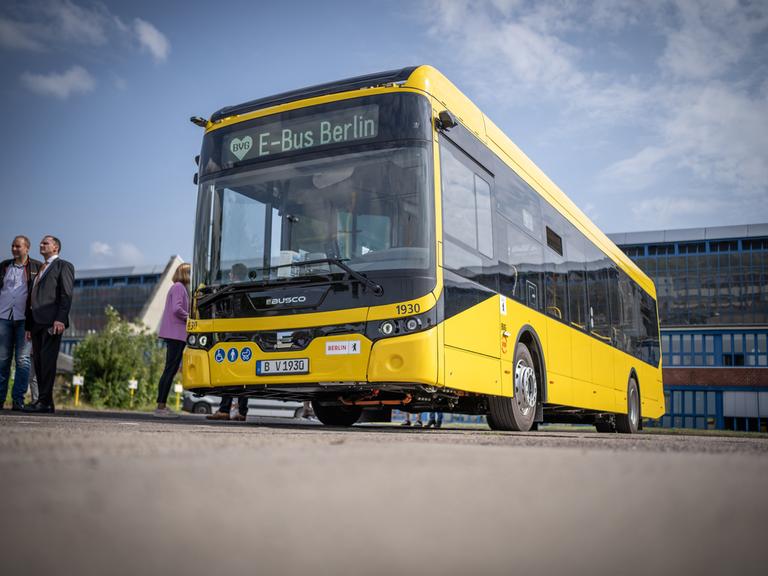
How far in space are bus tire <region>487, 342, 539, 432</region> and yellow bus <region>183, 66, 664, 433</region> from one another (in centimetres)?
2

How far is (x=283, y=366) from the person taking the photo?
24.5 ft

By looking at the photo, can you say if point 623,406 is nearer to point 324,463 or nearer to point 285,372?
point 285,372

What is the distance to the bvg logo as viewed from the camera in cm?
751

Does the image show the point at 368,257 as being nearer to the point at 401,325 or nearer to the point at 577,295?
the point at 401,325

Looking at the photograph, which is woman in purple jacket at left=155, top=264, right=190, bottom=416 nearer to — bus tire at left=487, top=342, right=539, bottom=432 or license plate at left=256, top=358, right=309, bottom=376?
license plate at left=256, top=358, right=309, bottom=376

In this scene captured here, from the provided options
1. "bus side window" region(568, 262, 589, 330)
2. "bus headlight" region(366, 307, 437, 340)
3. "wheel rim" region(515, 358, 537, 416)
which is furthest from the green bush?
"bus headlight" region(366, 307, 437, 340)

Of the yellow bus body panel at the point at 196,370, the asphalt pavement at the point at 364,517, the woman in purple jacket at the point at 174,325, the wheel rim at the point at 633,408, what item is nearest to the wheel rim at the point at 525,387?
the yellow bus body panel at the point at 196,370

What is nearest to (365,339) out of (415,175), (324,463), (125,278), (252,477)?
(415,175)

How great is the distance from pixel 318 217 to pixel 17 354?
449 centimetres

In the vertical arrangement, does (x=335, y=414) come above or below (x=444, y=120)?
below

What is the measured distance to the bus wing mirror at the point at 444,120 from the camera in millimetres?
7473

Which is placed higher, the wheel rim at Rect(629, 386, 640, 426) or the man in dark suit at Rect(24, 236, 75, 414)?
the man in dark suit at Rect(24, 236, 75, 414)

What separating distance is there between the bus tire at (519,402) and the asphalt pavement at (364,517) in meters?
5.38

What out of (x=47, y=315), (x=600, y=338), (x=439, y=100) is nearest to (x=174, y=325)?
(x=47, y=315)
